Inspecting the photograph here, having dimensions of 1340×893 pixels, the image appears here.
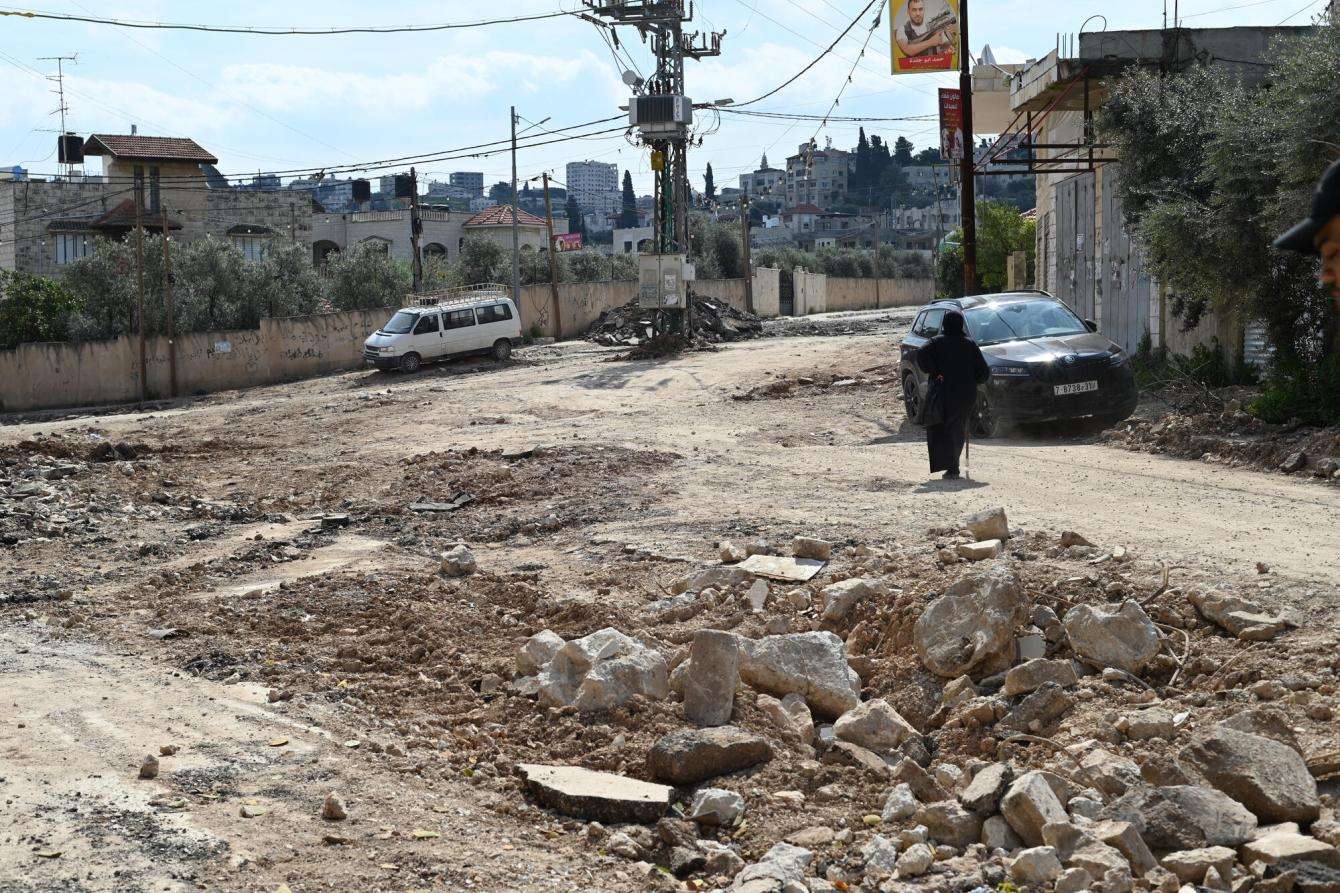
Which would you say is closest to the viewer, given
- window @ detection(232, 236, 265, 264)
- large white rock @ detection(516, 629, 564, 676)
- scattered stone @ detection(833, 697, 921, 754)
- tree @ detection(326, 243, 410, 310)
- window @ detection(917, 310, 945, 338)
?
scattered stone @ detection(833, 697, 921, 754)

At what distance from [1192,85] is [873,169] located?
607 ft

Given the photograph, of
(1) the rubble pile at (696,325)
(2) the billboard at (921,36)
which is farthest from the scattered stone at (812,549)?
(1) the rubble pile at (696,325)

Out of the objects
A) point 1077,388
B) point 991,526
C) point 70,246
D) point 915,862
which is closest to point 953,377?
point 1077,388

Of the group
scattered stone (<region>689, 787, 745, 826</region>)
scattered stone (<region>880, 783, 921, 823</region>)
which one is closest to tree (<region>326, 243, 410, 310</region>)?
scattered stone (<region>689, 787, 745, 826</region>)

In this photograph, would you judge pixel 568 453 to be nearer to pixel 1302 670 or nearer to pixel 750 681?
pixel 750 681

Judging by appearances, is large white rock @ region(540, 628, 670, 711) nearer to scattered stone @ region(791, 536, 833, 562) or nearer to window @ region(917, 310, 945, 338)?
scattered stone @ region(791, 536, 833, 562)

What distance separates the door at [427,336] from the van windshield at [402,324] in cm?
18

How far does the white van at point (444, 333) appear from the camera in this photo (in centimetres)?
3469

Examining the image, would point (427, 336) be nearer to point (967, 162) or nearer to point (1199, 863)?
point (967, 162)

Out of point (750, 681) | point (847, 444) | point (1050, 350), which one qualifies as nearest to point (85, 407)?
point (847, 444)

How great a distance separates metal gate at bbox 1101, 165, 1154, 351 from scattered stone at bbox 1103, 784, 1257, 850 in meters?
16.2

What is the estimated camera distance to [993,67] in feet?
102

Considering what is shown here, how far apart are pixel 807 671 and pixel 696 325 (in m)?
33.5

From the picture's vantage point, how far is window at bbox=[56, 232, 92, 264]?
5803 centimetres
